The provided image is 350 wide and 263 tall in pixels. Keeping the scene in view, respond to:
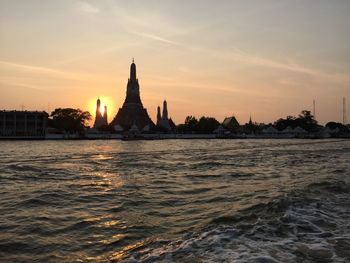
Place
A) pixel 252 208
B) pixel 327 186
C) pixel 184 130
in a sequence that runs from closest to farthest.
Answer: pixel 252 208 → pixel 327 186 → pixel 184 130

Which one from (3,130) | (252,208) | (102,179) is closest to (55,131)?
(3,130)

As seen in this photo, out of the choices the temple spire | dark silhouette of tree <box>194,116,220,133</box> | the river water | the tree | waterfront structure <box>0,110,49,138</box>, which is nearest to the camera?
A: the river water

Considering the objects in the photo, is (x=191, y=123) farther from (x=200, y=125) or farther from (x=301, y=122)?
(x=301, y=122)

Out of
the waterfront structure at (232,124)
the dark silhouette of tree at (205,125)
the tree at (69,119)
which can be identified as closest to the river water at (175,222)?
the tree at (69,119)

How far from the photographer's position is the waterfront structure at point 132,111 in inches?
4690

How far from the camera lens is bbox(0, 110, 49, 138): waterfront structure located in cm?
9112

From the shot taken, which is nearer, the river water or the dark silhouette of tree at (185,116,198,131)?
the river water

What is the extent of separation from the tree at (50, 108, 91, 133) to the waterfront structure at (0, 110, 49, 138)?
7070 mm

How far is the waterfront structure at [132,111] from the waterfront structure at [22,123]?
2662 cm

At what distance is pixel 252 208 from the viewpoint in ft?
30.1

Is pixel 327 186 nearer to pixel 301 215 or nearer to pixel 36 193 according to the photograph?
pixel 301 215

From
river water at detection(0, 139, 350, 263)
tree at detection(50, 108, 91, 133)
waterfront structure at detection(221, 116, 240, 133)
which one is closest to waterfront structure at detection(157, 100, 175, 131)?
waterfront structure at detection(221, 116, 240, 133)

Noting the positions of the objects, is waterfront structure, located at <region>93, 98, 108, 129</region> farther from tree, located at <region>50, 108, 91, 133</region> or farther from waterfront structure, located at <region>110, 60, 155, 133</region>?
tree, located at <region>50, 108, 91, 133</region>

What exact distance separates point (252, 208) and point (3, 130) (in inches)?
3602
